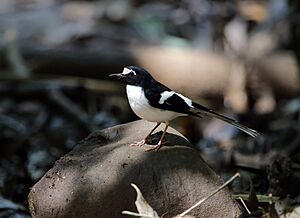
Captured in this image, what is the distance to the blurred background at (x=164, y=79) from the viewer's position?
236 inches

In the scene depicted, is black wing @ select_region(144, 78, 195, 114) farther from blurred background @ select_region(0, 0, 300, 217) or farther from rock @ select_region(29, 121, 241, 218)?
blurred background @ select_region(0, 0, 300, 217)

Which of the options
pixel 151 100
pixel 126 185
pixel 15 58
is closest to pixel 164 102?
pixel 151 100

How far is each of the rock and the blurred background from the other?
38.3 inches

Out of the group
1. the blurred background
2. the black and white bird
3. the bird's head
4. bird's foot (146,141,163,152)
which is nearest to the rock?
bird's foot (146,141,163,152)

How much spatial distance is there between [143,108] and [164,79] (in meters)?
4.17

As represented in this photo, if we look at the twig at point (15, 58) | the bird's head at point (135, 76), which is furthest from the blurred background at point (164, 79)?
the bird's head at point (135, 76)

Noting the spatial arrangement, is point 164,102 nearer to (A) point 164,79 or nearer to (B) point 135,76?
(B) point 135,76

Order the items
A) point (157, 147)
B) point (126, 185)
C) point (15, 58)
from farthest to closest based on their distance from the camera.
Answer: point (15, 58), point (157, 147), point (126, 185)

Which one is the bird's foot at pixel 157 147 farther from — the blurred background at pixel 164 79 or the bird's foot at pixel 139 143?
the blurred background at pixel 164 79

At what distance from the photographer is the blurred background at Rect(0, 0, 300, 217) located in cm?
600

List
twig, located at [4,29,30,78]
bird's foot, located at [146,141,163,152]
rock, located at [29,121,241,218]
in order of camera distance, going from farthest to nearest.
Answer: twig, located at [4,29,30,78] → bird's foot, located at [146,141,163,152] → rock, located at [29,121,241,218]

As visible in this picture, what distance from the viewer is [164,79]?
7801 mm

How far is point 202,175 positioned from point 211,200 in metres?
0.13

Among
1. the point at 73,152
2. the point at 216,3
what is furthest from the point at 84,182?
the point at 216,3
